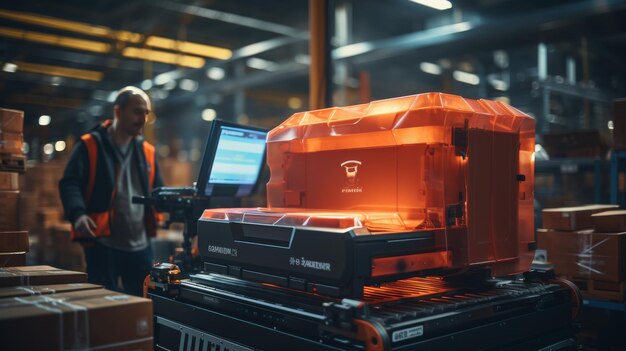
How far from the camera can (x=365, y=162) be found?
89.1 inches

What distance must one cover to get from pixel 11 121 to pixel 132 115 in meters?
0.78

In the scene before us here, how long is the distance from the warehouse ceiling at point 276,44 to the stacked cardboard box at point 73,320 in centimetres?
502

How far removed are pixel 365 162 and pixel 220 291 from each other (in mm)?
810

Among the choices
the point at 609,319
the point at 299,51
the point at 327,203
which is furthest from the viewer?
the point at 299,51

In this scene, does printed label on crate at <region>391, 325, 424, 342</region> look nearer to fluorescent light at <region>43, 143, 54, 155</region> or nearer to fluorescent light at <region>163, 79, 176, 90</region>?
fluorescent light at <region>43, 143, 54, 155</region>

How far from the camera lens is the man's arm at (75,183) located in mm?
3373

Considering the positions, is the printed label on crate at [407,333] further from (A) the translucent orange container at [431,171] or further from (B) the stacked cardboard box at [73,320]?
(B) the stacked cardboard box at [73,320]

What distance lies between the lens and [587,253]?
150 inches

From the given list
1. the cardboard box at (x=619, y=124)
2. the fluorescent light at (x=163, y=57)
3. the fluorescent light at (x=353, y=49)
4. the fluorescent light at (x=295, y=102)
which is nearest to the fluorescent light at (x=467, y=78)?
the fluorescent light at (x=295, y=102)

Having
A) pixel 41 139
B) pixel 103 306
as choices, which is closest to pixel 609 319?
pixel 103 306

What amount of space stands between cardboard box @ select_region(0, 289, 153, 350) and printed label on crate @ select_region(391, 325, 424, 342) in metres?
0.80

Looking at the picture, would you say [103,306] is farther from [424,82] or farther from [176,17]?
[424,82]

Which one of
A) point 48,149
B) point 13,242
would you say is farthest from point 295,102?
point 13,242

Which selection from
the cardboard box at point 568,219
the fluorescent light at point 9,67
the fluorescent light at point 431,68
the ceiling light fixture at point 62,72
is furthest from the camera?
the fluorescent light at point 431,68
